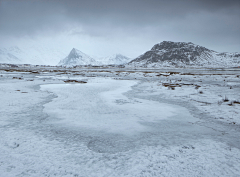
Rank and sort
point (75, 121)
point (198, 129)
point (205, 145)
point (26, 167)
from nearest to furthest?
point (26, 167) → point (205, 145) → point (198, 129) → point (75, 121)

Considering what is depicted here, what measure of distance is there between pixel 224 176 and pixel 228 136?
3.15m

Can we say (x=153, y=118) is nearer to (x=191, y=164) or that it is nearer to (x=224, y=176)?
(x=191, y=164)

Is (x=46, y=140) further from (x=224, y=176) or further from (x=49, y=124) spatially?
(x=224, y=176)

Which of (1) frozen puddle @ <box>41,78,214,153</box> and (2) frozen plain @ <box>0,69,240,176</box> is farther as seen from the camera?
(1) frozen puddle @ <box>41,78,214,153</box>

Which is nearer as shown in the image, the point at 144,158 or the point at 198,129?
the point at 144,158

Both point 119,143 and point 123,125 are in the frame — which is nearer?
point 119,143

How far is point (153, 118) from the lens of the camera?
956cm

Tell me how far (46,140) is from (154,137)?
4.79 metres

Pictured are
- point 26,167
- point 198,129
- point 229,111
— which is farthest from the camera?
point 229,111

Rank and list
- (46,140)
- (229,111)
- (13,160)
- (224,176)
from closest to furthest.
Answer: (224,176)
(13,160)
(46,140)
(229,111)

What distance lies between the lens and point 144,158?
17.0 feet

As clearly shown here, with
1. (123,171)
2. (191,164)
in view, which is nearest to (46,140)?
(123,171)

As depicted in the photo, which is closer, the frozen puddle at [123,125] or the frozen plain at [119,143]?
the frozen plain at [119,143]

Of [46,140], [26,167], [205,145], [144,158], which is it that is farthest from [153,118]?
[26,167]
